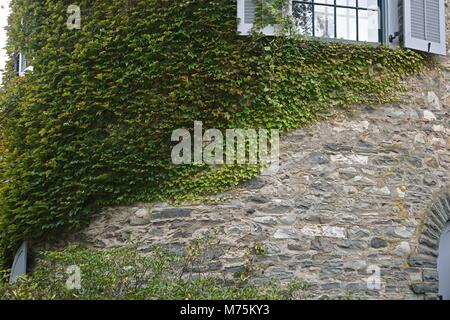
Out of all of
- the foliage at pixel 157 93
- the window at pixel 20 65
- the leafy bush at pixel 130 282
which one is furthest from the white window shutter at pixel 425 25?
the window at pixel 20 65

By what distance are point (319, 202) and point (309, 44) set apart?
5.89 feet

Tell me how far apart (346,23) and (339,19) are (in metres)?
0.10

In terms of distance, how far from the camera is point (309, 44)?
8109 mm

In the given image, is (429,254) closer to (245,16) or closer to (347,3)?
(347,3)

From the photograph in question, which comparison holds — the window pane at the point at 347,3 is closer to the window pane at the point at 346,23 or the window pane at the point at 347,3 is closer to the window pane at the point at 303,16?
the window pane at the point at 346,23

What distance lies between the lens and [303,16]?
8.34 meters

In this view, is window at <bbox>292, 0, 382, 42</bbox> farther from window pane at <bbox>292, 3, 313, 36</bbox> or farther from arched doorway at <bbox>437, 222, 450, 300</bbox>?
arched doorway at <bbox>437, 222, 450, 300</bbox>

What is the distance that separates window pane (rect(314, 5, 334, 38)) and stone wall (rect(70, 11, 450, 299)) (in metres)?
0.99

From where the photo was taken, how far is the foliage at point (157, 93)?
25.7 ft

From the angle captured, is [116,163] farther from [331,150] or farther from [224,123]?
[331,150]

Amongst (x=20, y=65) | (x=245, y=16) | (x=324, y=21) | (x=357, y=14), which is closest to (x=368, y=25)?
(x=357, y=14)

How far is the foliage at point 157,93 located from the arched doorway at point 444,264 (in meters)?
1.83

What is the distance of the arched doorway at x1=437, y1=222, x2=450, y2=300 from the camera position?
28.1 ft

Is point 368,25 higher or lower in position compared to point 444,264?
higher
